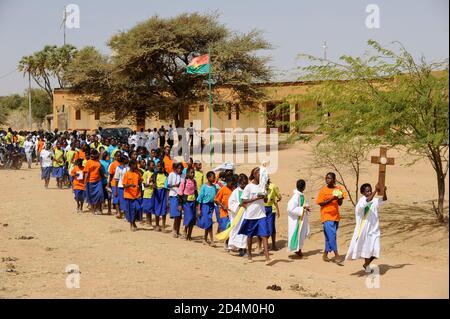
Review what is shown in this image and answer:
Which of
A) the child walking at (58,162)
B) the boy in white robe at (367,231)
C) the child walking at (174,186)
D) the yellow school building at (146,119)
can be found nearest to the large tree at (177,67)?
the yellow school building at (146,119)

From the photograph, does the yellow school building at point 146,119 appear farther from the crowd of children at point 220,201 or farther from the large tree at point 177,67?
the crowd of children at point 220,201

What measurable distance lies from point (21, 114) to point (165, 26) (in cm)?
4280

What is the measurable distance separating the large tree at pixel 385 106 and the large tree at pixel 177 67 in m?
19.6

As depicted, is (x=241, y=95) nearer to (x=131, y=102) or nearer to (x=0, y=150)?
(x=131, y=102)

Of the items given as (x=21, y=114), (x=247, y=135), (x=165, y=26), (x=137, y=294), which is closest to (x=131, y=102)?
(x=165, y=26)

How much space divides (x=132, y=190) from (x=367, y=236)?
5427 millimetres

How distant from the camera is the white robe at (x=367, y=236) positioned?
A: 381 inches

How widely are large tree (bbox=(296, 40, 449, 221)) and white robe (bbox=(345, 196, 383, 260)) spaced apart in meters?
2.64

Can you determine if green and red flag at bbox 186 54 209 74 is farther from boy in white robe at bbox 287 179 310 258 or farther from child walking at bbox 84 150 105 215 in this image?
boy in white robe at bbox 287 179 310 258

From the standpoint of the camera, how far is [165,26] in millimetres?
34875

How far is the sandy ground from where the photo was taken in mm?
8355

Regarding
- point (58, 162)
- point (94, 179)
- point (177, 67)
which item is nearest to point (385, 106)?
point (94, 179)

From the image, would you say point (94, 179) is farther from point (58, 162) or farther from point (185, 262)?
point (185, 262)

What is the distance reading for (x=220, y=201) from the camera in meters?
11.5
